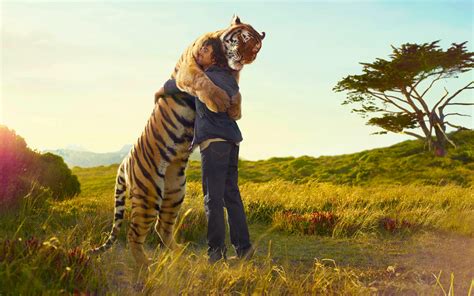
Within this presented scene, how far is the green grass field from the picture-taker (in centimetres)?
392

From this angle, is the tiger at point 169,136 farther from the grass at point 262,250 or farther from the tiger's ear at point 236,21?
the grass at point 262,250

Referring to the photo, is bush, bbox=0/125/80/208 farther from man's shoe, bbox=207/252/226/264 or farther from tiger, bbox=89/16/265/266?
man's shoe, bbox=207/252/226/264

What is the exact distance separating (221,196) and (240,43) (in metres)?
1.43

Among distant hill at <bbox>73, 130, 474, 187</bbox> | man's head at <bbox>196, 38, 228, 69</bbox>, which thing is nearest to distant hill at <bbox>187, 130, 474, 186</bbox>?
distant hill at <bbox>73, 130, 474, 187</bbox>

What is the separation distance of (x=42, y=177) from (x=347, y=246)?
5.98 m

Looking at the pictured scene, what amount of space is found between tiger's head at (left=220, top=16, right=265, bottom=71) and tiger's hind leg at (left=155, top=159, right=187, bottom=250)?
1.06 meters

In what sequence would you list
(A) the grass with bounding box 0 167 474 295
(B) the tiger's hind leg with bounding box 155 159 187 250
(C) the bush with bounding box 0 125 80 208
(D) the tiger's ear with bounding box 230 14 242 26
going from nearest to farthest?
(A) the grass with bounding box 0 167 474 295 → (D) the tiger's ear with bounding box 230 14 242 26 → (B) the tiger's hind leg with bounding box 155 159 187 250 → (C) the bush with bounding box 0 125 80 208

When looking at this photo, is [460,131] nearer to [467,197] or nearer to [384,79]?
[384,79]

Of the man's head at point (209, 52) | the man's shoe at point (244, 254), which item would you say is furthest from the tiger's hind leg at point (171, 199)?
the man's head at point (209, 52)

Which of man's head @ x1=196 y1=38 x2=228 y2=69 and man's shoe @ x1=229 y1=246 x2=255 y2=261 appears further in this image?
man's shoe @ x1=229 y1=246 x2=255 y2=261

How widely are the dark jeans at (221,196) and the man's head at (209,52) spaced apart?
73 cm

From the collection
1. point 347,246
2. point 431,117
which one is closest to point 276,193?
point 347,246

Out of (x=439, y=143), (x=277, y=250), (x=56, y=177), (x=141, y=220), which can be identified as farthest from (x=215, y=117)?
(x=439, y=143)

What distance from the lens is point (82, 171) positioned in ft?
98.6
